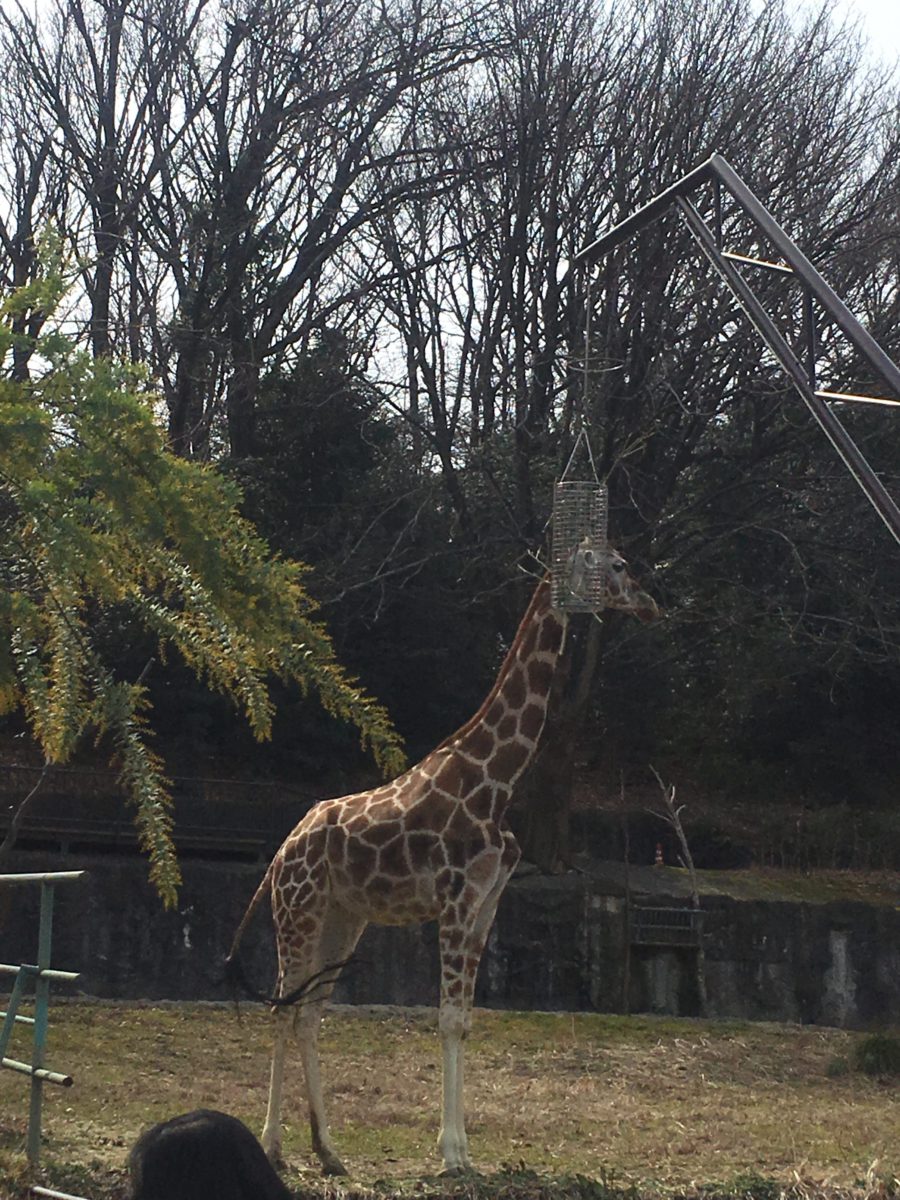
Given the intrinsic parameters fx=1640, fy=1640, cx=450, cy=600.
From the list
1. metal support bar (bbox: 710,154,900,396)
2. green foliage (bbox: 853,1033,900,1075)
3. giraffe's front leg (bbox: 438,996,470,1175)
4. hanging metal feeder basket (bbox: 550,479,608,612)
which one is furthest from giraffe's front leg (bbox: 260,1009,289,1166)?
green foliage (bbox: 853,1033,900,1075)

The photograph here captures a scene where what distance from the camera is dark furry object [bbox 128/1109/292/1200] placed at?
5672 mm

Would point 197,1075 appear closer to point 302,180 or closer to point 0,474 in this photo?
point 0,474

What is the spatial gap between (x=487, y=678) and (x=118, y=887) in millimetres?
8990

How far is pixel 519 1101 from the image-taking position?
38.6ft

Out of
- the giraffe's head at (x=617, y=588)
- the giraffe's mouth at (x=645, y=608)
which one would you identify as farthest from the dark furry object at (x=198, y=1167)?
the giraffe's mouth at (x=645, y=608)

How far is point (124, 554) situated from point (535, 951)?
43.1ft

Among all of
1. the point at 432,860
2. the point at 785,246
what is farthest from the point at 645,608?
the point at 785,246

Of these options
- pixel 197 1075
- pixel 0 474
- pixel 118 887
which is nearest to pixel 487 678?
pixel 118 887

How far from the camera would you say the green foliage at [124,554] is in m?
6.13

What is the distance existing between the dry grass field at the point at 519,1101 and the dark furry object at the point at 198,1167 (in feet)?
8.32

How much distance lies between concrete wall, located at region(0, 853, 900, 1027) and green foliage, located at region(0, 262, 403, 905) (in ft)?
36.7

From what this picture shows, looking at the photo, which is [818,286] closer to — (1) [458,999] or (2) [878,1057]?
(1) [458,999]

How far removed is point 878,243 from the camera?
2042 centimetres

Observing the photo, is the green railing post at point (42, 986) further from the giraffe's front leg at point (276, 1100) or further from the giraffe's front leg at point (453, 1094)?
the giraffe's front leg at point (453, 1094)
